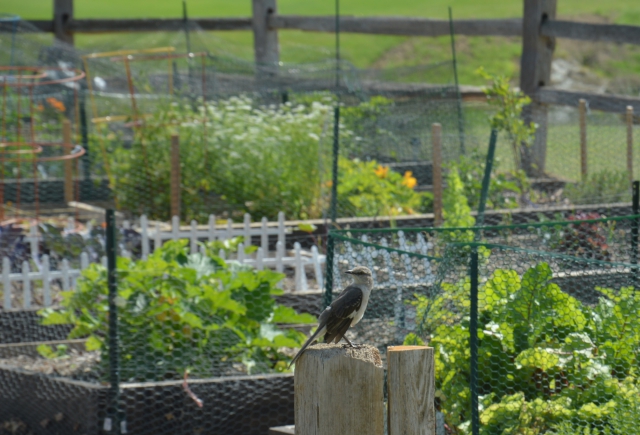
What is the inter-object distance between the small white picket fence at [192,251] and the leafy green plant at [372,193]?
2.39 feet

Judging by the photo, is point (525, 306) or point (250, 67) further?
point (250, 67)

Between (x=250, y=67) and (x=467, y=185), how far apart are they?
189 inches

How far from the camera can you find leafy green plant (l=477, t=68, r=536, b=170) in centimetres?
834

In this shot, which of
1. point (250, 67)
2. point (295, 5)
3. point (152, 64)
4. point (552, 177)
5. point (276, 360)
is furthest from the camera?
point (295, 5)

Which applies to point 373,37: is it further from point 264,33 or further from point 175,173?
point 175,173

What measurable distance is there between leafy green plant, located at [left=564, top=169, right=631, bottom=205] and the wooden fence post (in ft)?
30.3

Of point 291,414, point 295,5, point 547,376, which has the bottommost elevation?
point 291,414

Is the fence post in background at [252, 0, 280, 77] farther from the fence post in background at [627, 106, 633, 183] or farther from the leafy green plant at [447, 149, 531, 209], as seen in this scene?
the fence post in background at [627, 106, 633, 183]

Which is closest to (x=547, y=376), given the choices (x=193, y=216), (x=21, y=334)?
(x=21, y=334)

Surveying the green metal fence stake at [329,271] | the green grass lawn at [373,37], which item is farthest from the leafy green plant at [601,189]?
the green grass lawn at [373,37]

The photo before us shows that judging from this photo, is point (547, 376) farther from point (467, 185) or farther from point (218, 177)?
point (218, 177)

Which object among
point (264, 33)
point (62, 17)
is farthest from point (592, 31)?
point (62, 17)

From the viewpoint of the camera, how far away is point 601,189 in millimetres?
7926

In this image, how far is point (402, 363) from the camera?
256 cm
